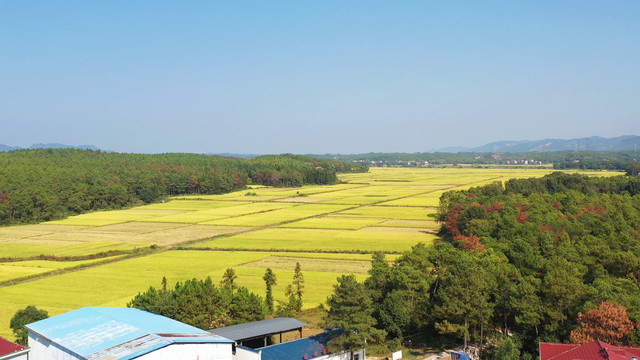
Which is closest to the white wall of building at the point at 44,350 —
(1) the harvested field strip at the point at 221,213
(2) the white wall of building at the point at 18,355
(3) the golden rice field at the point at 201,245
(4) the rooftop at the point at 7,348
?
(2) the white wall of building at the point at 18,355

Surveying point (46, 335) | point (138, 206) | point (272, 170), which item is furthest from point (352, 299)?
point (272, 170)

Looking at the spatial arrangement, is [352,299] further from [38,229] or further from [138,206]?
[138,206]

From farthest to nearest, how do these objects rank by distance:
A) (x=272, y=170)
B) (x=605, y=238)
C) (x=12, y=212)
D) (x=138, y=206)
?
(x=272, y=170) < (x=138, y=206) < (x=12, y=212) < (x=605, y=238)

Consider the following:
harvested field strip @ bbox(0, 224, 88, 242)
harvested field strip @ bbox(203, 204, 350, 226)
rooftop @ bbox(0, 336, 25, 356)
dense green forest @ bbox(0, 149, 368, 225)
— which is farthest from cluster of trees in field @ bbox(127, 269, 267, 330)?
dense green forest @ bbox(0, 149, 368, 225)

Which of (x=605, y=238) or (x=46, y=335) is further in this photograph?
(x=605, y=238)

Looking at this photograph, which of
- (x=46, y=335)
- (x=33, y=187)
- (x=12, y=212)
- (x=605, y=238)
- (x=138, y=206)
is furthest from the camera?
(x=138, y=206)

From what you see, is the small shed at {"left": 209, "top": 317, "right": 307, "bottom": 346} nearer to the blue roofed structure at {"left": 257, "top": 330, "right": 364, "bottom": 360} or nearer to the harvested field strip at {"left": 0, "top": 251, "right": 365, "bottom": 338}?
the blue roofed structure at {"left": 257, "top": 330, "right": 364, "bottom": 360}
